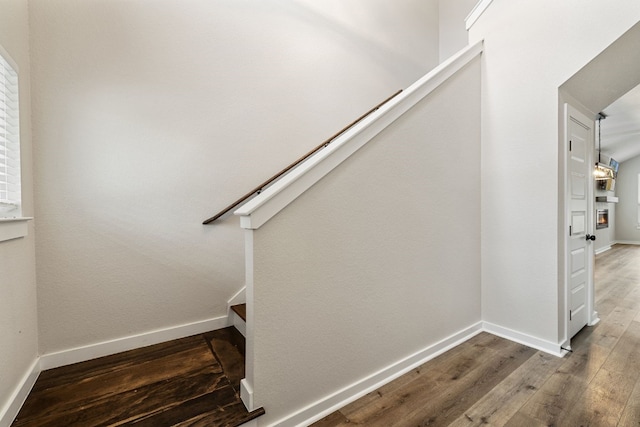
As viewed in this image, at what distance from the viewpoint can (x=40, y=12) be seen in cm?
176

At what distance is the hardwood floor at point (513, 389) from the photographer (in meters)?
1.52

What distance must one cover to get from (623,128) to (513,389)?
22.8 feet

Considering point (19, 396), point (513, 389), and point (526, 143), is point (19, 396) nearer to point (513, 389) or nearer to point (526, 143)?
point (513, 389)

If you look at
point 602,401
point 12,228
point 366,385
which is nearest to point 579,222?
point 602,401

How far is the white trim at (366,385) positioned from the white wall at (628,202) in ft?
33.9

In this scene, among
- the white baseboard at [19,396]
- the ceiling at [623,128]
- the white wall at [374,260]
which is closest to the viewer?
the white baseboard at [19,396]

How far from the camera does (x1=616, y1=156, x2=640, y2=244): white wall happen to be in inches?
324

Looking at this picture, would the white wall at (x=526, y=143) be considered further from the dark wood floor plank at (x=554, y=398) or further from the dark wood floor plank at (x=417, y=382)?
the dark wood floor plank at (x=417, y=382)

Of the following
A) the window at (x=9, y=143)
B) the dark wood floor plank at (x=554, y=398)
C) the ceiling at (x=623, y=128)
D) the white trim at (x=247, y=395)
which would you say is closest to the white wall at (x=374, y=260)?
the white trim at (x=247, y=395)

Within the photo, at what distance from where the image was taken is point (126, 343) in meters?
2.00

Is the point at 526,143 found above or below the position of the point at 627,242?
above

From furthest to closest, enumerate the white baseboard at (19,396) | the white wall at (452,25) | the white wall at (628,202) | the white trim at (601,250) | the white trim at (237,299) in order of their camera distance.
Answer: the white wall at (628,202), the white trim at (601,250), the white wall at (452,25), the white trim at (237,299), the white baseboard at (19,396)

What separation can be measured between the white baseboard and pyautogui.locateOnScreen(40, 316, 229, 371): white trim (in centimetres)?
9

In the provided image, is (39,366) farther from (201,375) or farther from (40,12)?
(40,12)
